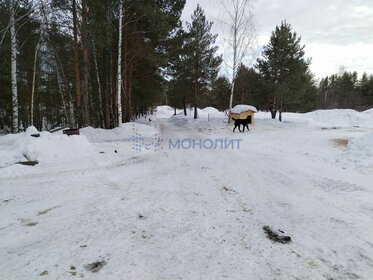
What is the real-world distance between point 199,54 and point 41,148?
2239 cm

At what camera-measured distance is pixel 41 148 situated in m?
8.14

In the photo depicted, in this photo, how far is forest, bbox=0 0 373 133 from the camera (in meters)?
13.3

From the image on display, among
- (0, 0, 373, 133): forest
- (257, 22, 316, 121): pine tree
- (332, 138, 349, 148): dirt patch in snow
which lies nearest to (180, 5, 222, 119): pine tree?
(0, 0, 373, 133): forest

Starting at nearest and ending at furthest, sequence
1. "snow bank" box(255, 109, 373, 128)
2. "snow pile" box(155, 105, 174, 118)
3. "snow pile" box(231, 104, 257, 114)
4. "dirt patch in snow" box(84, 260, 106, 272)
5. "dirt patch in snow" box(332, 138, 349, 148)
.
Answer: "dirt patch in snow" box(84, 260, 106, 272), "dirt patch in snow" box(332, 138, 349, 148), "snow pile" box(231, 104, 257, 114), "snow bank" box(255, 109, 373, 128), "snow pile" box(155, 105, 174, 118)

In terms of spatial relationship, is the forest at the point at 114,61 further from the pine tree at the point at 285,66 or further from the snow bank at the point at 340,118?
Result: the snow bank at the point at 340,118

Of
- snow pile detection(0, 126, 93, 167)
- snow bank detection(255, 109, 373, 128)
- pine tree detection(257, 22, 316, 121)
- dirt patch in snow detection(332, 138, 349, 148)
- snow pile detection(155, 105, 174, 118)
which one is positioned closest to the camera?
snow pile detection(0, 126, 93, 167)

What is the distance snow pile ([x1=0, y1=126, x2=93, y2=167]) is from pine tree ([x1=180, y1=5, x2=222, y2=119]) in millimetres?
19417

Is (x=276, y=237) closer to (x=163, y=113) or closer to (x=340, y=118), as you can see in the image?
(x=340, y=118)

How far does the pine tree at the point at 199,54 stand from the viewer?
27.2 metres

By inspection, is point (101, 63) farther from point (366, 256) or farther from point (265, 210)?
point (366, 256)

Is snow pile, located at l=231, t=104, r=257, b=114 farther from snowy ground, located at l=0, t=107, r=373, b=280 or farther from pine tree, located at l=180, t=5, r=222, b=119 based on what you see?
snowy ground, located at l=0, t=107, r=373, b=280

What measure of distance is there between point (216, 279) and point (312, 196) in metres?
3.54

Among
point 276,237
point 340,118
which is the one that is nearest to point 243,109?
point 340,118

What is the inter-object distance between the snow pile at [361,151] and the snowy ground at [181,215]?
4cm
